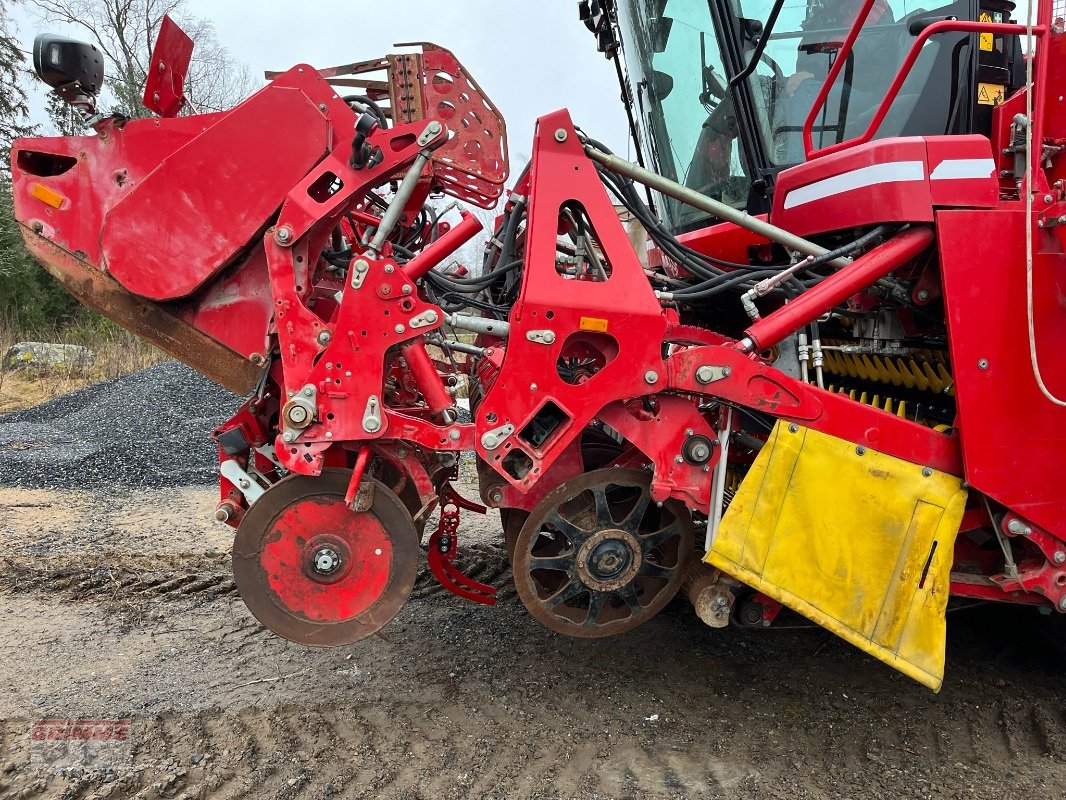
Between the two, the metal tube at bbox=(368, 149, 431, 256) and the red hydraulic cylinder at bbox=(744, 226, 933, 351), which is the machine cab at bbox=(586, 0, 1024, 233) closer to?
the red hydraulic cylinder at bbox=(744, 226, 933, 351)

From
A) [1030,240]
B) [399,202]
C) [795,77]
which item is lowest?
[1030,240]

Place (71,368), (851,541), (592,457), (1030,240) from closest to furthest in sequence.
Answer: (1030,240), (851,541), (592,457), (71,368)

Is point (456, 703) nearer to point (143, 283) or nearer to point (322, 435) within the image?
point (322, 435)

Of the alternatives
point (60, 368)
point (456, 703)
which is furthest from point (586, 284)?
point (60, 368)

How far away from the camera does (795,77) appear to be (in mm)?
2973

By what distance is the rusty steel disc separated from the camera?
7.25ft

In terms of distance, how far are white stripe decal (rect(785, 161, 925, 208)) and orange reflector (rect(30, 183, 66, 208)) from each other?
2435 millimetres

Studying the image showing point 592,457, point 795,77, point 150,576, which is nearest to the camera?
point 592,457

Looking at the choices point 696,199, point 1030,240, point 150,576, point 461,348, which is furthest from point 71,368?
point 1030,240

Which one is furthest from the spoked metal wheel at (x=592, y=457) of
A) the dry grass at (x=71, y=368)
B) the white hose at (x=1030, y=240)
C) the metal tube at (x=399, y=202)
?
the dry grass at (x=71, y=368)

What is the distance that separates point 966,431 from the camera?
2.14m

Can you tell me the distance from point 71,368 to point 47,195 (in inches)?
448

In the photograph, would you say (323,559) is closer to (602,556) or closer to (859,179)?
(602,556)

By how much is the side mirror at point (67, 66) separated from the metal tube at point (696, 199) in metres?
1.60
